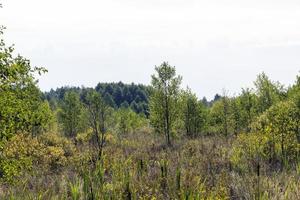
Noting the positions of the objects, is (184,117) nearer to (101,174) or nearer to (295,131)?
(295,131)

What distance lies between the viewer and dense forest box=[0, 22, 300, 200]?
10.2 meters

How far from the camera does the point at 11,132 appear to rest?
10.4 m

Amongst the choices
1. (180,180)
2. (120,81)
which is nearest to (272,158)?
(180,180)

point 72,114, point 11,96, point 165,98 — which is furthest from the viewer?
point 72,114

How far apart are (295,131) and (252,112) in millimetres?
15866

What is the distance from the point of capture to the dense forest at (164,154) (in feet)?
33.6

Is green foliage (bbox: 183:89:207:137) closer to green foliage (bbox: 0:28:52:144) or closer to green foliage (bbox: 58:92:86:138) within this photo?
green foliage (bbox: 58:92:86:138)

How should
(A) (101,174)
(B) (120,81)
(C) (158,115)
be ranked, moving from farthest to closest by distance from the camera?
(B) (120,81) → (C) (158,115) → (A) (101,174)

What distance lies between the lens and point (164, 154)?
52.4 ft

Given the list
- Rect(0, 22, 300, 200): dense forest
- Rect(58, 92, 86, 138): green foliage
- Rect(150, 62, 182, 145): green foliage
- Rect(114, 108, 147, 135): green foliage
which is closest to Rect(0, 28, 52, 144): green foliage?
Rect(0, 22, 300, 200): dense forest

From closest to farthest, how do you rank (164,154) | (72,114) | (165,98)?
(164,154), (165,98), (72,114)

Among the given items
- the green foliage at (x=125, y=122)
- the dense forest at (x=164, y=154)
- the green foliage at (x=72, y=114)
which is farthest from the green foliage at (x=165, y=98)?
the green foliage at (x=125, y=122)

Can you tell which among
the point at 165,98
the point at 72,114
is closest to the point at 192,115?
the point at 165,98

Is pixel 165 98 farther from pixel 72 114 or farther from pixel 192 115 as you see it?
pixel 72 114
